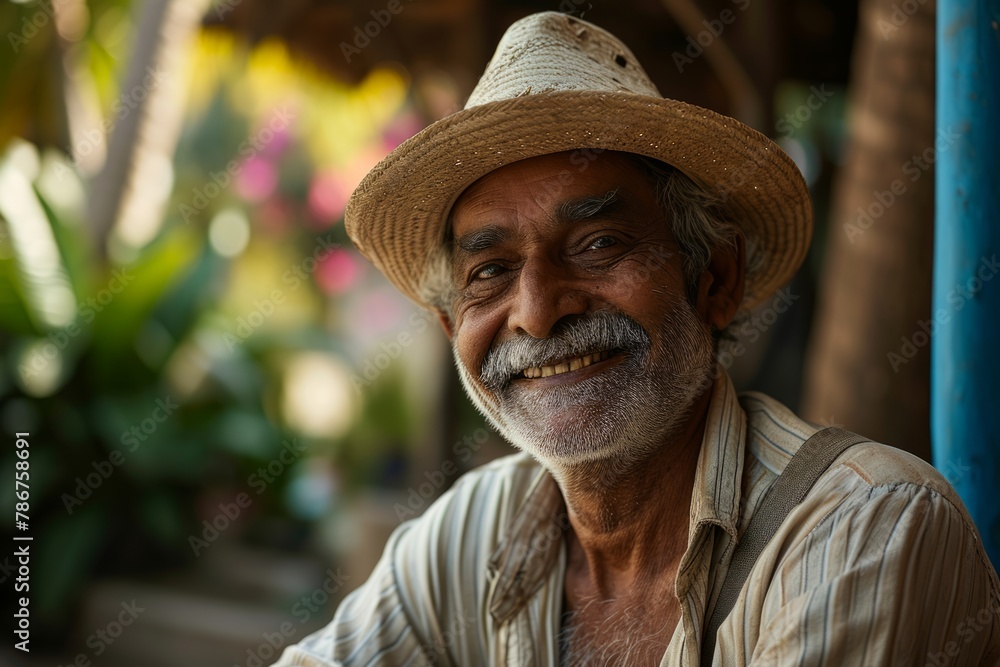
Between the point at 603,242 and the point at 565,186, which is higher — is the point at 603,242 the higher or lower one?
the lower one

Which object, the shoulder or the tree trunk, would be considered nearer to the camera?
the shoulder

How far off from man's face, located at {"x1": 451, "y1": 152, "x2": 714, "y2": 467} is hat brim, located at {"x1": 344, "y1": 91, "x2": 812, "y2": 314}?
0.07 m

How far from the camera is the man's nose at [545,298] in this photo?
5.94 feet

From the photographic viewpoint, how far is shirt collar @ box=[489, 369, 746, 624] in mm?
1714

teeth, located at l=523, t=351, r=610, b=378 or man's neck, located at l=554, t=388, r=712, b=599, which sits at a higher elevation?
teeth, located at l=523, t=351, r=610, b=378

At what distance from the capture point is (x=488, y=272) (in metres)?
1.96

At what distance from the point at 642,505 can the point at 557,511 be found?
0.29m

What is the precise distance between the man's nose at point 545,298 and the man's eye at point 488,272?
0.11 m

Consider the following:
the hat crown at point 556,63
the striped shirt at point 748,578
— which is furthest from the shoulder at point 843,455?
the hat crown at point 556,63

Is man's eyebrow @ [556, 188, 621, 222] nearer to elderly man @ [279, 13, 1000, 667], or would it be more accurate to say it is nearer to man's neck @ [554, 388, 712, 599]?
elderly man @ [279, 13, 1000, 667]

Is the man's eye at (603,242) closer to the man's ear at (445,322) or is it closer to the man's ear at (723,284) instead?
the man's ear at (723,284)

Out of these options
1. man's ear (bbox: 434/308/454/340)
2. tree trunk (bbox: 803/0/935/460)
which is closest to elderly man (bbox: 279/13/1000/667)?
man's ear (bbox: 434/308/454/340)

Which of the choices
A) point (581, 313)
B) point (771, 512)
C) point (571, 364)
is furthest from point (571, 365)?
point (771, 512)

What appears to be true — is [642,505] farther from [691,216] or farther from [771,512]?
[691,216]
